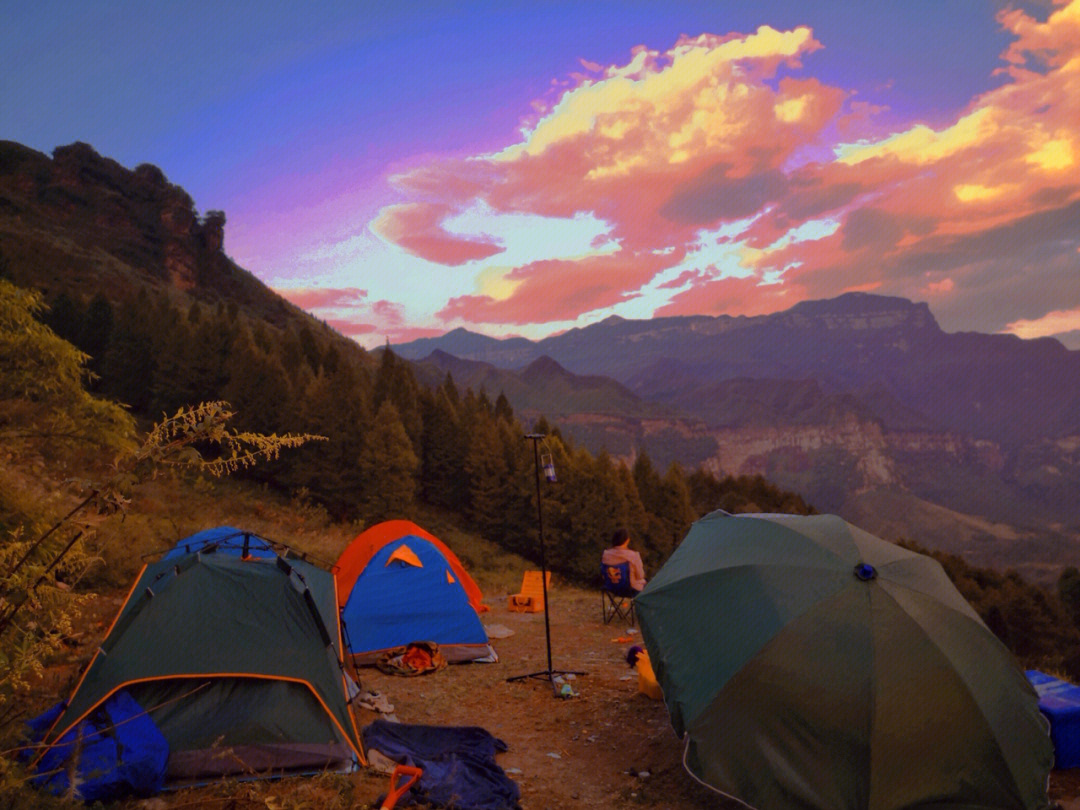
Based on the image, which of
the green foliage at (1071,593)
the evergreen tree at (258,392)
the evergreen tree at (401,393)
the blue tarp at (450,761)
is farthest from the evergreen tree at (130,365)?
the green foliage at (1071,593)

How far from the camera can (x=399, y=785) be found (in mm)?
5000

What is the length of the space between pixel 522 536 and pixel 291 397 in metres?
14.4

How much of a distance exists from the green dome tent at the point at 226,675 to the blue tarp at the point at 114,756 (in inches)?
3.7

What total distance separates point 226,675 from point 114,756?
87cm

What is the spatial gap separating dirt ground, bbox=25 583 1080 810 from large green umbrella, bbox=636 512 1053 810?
876 millimetres

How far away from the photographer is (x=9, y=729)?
3354 millimetres

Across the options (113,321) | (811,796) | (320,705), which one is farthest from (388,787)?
(113,321)

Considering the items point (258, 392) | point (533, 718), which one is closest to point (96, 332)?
point (258, 392)

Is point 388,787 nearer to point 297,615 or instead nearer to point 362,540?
point 297,615

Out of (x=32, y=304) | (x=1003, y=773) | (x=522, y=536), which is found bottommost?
(x=522, y=536)

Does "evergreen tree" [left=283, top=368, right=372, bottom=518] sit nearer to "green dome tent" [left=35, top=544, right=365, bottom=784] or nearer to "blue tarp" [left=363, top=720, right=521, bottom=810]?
"green dome tent" [left=35, top=544, right=365, bottom=784]

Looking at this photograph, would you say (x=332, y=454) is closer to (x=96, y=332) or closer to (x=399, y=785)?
(x=96, y=332)

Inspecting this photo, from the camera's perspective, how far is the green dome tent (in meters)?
5.11

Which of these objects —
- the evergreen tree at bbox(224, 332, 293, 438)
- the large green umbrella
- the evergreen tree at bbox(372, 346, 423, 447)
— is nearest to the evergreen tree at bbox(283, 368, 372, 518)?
the evergreen tree at bbox(224, 332, 293, 438)
